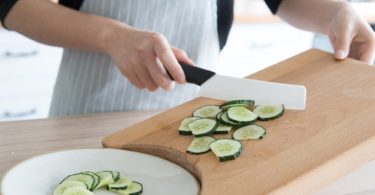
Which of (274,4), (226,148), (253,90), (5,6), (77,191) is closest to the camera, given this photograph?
(77,191)

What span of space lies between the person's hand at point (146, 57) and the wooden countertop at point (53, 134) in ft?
0.41

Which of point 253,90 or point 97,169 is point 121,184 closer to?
point 97,169

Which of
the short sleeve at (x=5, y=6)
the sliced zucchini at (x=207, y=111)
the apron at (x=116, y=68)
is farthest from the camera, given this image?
→ the apron at (x=116, y=68)

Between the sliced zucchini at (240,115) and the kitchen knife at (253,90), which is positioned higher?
the kitchen knife at (253,90)

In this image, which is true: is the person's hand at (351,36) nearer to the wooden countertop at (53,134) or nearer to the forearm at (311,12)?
the forearm at (311,12)

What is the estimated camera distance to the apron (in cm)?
115

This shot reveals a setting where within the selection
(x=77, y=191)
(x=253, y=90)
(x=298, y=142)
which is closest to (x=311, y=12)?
(x=253, y=90)

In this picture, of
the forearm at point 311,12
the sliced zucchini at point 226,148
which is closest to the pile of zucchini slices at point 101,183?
the sliced zucchini at point 226,148

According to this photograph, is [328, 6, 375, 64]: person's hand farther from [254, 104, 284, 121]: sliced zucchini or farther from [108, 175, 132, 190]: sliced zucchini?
[108, 175, 132, 190]: sliced zucchini

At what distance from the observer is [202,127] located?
2.89ft

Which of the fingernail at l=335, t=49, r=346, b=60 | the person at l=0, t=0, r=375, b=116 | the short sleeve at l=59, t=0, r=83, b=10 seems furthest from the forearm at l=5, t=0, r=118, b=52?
the fingernail at l=335, t=49, r=346, b=60

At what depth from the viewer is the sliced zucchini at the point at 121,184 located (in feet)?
2.52

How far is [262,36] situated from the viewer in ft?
7.65

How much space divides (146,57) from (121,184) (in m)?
0.21
